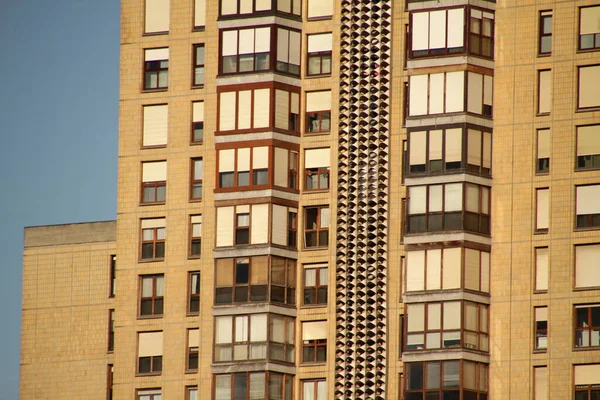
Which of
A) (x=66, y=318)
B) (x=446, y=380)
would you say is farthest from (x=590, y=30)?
(x=66, y=318)

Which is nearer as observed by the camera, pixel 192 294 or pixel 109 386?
pixel 192 294

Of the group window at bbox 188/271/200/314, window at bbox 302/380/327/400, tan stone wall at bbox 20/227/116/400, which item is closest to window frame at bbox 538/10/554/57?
window at bbox 302/380/327/400

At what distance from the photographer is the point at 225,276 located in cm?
9531

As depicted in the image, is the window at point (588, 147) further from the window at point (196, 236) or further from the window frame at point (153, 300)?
the window frame at point (153, 300)

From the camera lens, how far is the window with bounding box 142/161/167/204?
98.1m

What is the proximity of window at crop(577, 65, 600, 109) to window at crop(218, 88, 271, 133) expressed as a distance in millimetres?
15097

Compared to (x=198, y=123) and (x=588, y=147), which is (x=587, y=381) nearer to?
(x=588, y=147)

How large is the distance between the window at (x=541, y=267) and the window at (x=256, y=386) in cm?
1261

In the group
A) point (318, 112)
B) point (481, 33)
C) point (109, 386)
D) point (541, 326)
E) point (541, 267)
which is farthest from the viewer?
point (109, 386)

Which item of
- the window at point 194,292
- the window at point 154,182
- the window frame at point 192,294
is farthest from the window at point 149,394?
the window at point 154,182

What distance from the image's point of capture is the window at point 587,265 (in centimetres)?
9062

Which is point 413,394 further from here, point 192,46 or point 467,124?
point 192,46

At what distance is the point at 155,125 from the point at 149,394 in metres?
13.5

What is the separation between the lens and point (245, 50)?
318ft
